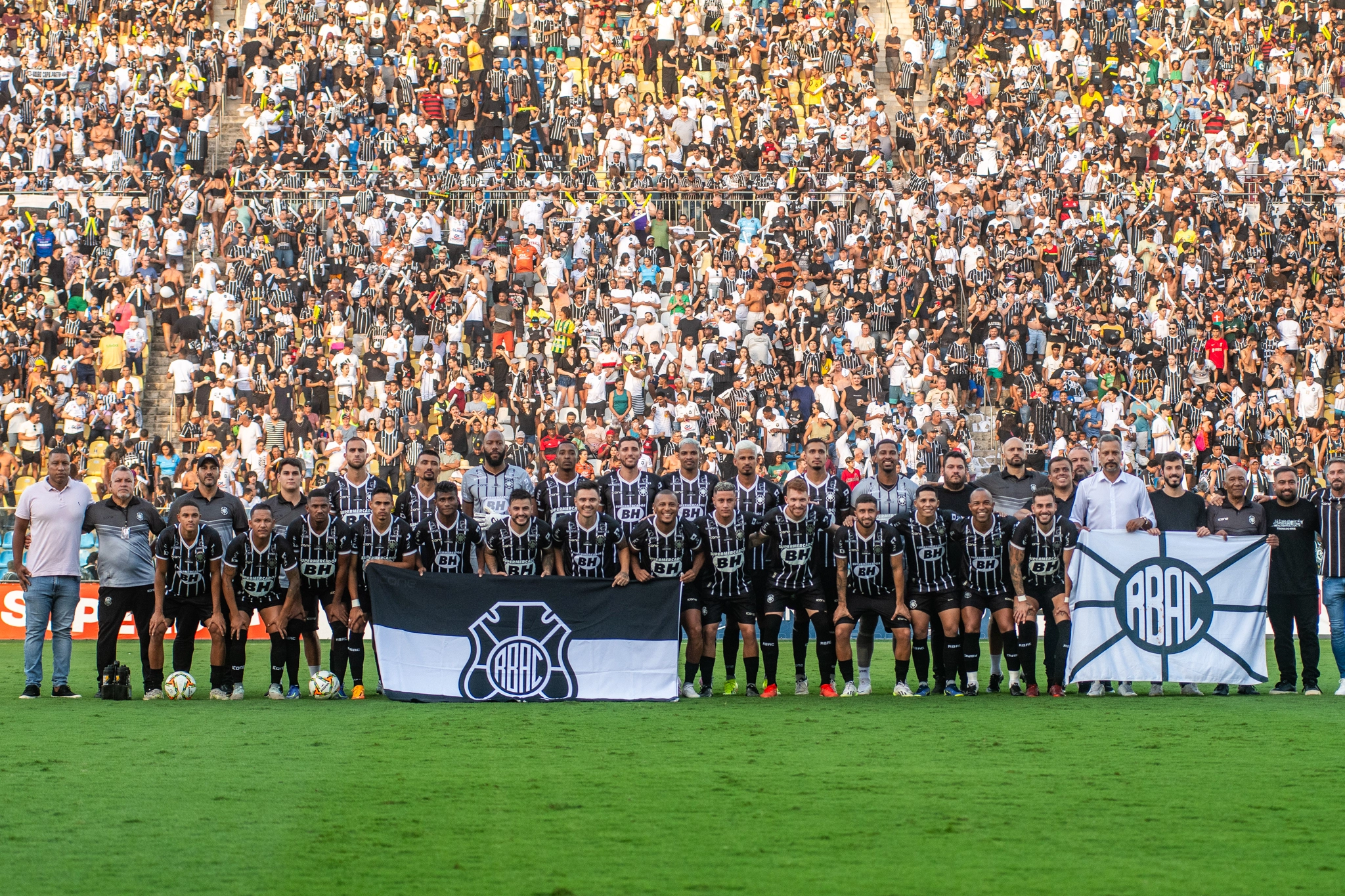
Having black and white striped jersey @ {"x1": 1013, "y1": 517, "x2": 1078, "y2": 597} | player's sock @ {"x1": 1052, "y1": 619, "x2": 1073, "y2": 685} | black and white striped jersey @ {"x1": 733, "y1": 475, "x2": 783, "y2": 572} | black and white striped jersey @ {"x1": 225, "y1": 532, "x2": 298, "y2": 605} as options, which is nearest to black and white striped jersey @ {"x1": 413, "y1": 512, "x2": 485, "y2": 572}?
black and white striped jersey @ {"x1": 225, "y1": 532, "x2": 298, "y2": 605}

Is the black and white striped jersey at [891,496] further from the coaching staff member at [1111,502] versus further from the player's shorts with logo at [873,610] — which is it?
the coaching staff member at [1111,502]

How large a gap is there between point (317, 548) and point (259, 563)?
0.53 metres

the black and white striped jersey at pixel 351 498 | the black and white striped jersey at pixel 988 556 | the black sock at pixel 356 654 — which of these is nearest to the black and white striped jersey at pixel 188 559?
the black and white striped jersey at pixel 351 498

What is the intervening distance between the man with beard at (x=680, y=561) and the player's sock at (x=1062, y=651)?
9.84 ft

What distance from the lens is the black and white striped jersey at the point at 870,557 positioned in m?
14.1

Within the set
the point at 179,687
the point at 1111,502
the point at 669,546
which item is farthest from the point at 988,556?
the point at 179,687

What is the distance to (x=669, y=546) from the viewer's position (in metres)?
14.0

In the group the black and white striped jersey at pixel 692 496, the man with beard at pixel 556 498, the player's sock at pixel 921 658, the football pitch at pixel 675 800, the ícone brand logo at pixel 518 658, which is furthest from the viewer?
the man with beard at pixel 556 498

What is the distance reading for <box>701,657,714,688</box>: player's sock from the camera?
14.2m

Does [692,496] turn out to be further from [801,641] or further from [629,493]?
[801,641]

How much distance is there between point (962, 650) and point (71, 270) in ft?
60.5

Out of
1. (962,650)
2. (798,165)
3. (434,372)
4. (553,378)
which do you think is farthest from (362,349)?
(962,650)

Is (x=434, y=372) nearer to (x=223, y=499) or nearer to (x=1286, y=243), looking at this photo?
(x=223, y=499)

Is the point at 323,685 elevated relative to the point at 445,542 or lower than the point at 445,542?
lower
